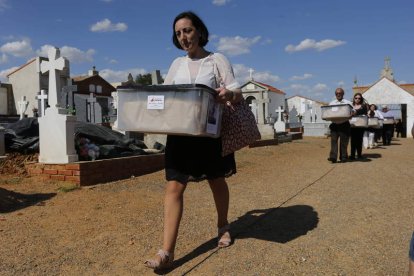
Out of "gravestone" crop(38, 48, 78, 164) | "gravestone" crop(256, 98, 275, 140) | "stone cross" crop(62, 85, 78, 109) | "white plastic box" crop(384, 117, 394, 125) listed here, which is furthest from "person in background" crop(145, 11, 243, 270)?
"stone cross" crop(62, 85, 78, 109)

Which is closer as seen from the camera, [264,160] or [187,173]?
[187,173]

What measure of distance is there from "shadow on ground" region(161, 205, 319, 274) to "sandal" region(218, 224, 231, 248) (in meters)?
0.06

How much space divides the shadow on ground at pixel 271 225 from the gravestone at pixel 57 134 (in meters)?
3.46

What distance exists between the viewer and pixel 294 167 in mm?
8000

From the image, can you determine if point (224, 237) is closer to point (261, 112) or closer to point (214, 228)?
point (214, 228)

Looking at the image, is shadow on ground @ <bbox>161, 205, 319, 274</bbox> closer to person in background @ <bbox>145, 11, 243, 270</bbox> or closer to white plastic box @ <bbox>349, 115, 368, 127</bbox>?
person in background @ <bbox>145, 11, 243, 270</bbox>

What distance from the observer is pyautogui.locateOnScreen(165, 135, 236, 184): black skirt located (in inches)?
116

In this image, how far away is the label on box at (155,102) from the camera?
263 centimetres

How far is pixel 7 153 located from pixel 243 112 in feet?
20.4

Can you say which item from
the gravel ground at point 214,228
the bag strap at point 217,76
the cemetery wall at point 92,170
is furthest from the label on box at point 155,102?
the cemetery wall at point 92,170

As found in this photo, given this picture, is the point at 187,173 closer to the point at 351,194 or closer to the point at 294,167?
the point at 351,194

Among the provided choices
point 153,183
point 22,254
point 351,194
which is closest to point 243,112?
point 22,254

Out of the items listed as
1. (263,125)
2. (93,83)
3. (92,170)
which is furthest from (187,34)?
(93,83)

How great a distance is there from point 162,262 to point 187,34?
1680 mm
